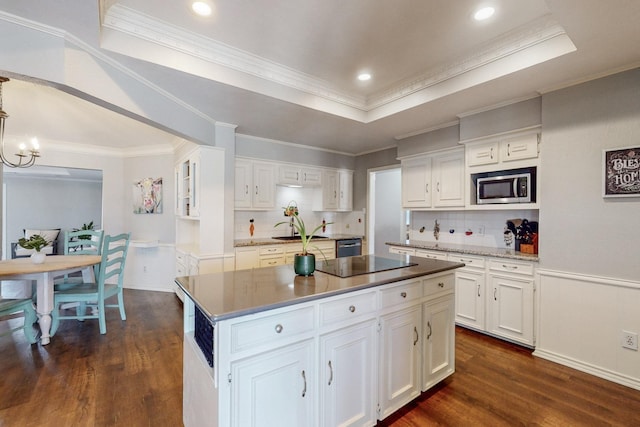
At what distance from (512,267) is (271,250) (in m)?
3.01

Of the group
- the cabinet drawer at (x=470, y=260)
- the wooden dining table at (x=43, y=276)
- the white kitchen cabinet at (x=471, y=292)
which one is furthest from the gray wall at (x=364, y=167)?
the wooden dining table at (x=43, y=276)

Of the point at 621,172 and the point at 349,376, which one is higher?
the point at 621,172

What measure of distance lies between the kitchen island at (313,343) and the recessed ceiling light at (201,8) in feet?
5.93

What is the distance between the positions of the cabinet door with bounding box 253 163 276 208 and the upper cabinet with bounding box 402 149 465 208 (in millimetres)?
2082

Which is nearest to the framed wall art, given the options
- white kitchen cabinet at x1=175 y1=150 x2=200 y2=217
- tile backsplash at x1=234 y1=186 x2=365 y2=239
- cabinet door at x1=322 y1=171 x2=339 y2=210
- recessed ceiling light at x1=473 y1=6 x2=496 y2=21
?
white kitchen cabinet at x1=175 y1=150 x2=200 y2=217

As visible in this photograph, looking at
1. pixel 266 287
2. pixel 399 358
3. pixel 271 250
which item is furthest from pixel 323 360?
pixel 271 250

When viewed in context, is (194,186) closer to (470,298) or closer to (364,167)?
(364,167)

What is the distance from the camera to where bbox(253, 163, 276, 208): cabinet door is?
172 inches

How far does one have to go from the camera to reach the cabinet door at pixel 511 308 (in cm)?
274

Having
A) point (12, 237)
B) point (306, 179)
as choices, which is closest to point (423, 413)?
point (306, 179)

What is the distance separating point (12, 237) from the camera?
7.36 metres

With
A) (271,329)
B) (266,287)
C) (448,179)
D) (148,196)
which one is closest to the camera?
(271,329)

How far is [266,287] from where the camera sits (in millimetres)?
1574

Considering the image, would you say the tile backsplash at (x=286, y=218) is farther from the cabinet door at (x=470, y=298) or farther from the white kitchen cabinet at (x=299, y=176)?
the cabinet door at (x=470, y=298)
